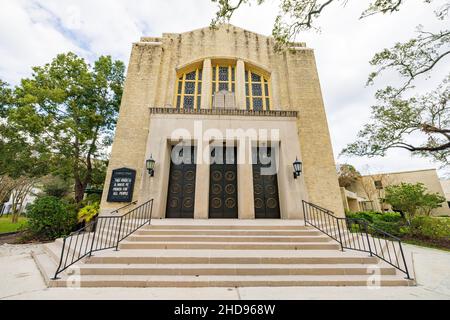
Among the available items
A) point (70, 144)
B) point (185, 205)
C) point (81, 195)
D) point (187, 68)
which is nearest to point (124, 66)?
point (187, 68)

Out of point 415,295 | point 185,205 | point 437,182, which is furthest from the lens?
point 437,182

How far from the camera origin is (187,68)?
1147 centimetres

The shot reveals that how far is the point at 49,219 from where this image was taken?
328 inches

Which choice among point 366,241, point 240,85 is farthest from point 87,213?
point 366,241

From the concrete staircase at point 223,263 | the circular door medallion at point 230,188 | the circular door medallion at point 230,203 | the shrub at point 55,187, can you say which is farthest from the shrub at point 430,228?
the shrub at point 55,187

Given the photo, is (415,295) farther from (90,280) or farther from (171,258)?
(90,280)

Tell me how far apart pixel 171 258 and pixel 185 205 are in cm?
451

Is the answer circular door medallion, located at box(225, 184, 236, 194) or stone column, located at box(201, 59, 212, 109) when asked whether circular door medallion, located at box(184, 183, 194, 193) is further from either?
stone column, located at box(201, 59, 212, 109)

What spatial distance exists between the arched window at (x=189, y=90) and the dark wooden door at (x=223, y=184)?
3333 mm

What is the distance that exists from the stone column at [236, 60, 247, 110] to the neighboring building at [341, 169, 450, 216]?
863 inches

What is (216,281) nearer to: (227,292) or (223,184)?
(227,292)

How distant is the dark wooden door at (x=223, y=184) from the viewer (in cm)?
875

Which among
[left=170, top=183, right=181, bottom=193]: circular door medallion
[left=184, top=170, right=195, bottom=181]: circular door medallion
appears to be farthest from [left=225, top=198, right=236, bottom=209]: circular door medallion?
[left=170, top=183, right=181, bottom=193]: circular door medallion

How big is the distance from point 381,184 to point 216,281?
3091cm
